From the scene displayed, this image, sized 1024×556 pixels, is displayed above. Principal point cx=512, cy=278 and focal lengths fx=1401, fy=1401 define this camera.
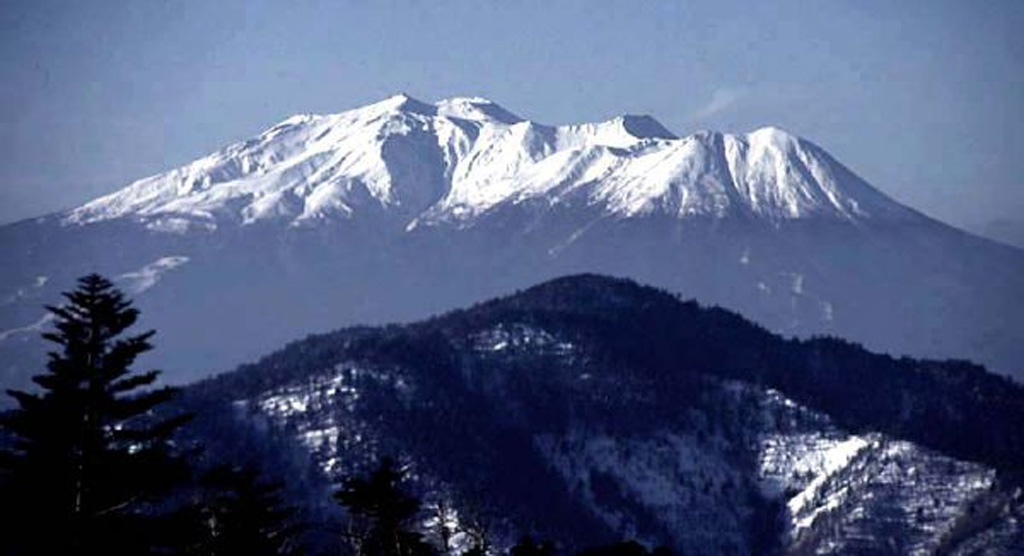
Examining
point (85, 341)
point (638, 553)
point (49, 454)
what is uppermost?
point (85, 341)

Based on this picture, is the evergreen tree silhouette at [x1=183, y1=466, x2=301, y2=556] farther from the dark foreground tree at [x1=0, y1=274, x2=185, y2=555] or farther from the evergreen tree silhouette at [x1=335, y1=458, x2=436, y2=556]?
the dark foreground tree at [x1=0, y1=274, x2=185, y2=555]

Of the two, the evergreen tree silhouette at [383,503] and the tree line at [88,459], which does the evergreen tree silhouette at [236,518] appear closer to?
the evergreen tree silhouette at [383,503]

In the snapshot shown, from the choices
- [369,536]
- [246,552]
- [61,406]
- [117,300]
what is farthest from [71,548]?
[369,536]

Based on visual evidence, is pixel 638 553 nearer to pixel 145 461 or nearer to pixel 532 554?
pixel 532 554

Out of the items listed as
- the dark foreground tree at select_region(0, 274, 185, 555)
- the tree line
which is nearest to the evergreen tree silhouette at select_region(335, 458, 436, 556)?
the tree line

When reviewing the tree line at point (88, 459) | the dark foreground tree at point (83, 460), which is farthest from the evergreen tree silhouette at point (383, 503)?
the dark foreground tree at point (83, 460)

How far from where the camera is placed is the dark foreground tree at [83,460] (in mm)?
41250

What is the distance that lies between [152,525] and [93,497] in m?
1.96

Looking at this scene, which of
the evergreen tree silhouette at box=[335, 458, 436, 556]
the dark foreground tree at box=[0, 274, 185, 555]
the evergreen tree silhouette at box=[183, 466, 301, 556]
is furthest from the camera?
the evergreen tree silhouette at box=[335, 458, 436, 556]

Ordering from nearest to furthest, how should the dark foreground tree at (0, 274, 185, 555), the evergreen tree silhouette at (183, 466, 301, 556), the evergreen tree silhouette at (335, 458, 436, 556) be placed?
the dark foreground tree at (0, 274, 185, 555) < the evergreen tree silhouette at (183, 466, 301, 556) < the evergreen tree silhouette at (335, 458, 436, 556)

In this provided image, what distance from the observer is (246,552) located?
169 ft

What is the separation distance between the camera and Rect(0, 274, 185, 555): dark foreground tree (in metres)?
41.2

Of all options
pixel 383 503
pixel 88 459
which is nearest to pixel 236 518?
pixel 383 503

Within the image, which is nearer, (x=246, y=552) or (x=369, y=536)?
(x=246, y=552)
